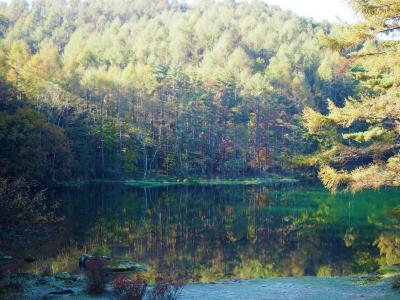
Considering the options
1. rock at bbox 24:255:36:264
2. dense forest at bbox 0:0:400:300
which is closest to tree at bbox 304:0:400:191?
dense forest at bbox 0:0:400:300

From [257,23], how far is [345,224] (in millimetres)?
125168

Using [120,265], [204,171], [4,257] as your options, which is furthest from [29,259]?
[204,171]

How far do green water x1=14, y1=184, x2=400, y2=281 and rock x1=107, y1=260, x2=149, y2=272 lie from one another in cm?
51

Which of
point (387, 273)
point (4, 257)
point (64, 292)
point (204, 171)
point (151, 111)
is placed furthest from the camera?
point (204, 171)

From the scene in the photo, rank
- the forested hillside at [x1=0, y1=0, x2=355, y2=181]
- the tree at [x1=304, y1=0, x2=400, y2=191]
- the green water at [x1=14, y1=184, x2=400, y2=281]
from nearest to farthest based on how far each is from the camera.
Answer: the tree at [x1=304, y1=0, x2=400, y2=191]
the green water at [x1=14, y1=184, x2=400, y2=281]
the forested hillside at [x1=0, y1=0, x2=355, y2=181]

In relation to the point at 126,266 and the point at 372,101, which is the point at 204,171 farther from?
the point at 372,101

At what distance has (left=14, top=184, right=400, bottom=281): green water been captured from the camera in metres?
17.2

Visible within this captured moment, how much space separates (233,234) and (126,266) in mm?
8794

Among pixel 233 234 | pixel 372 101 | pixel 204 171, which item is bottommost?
pixel 233 234

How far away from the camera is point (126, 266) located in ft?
51.0

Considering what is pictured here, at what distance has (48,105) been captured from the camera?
50250 mm

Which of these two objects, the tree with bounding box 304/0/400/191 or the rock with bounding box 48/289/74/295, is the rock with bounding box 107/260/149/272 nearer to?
the rock with bounding box 48/289/74/295

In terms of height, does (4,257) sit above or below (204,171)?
below

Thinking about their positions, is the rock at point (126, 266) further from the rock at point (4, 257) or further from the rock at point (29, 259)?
the rock at point (4, 257)
